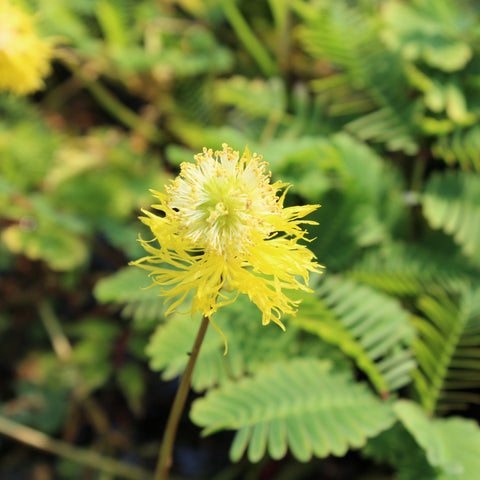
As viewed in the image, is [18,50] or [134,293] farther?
[18,50]

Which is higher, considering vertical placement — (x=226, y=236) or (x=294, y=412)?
(x=226, y=236)

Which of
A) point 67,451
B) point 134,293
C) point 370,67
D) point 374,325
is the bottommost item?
point 67,451

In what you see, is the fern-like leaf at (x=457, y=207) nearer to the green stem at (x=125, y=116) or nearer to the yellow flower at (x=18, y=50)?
the green stem at (x=125, y=116)

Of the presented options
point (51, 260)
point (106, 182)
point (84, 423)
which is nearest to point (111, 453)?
point (84, 423)

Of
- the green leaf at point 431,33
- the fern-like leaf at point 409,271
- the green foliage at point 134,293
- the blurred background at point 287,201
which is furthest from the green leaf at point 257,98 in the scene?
the green foliage at point 134,293

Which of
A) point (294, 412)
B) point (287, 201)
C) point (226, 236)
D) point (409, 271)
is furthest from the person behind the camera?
point (409, 271)

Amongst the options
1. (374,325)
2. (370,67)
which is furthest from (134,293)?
(370,67)

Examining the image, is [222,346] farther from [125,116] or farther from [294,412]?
[125,116]

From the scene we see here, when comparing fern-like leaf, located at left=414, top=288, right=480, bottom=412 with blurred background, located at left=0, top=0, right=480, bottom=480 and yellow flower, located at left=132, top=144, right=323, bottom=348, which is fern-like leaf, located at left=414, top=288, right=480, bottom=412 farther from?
yellow flower, located at left=132, top=144, right=323, bottom=348
